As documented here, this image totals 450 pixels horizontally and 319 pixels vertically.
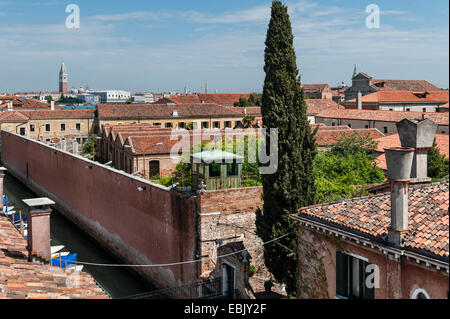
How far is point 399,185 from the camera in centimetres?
659

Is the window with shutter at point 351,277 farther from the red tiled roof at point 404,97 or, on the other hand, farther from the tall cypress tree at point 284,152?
the red tiled roof at point 404,97

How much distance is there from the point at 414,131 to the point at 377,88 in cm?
6103

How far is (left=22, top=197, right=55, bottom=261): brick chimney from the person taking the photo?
8.75 meters

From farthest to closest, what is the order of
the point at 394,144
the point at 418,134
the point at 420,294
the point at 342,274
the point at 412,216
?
the point at 394,144
the point at 342,274
the point at 418,134
the point at 412,216
the point at 420,294

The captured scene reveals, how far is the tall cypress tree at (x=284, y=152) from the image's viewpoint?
11000 millimetres

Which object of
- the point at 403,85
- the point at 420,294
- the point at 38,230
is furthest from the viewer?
the point at 403,85

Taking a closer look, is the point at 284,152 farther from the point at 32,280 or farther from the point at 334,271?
the point at 32,280

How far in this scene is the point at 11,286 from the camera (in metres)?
6.91

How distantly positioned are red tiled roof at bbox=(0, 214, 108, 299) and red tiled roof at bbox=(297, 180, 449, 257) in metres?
3.89

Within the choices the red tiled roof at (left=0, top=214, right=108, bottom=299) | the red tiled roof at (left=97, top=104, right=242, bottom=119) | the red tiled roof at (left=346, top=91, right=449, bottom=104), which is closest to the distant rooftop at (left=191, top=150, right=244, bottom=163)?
the red tiled roof at (left=0, top=214, right=108, bottom=299)

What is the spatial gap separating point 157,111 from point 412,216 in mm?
35989

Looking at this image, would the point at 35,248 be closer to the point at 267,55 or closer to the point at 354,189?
the point at 267,55
